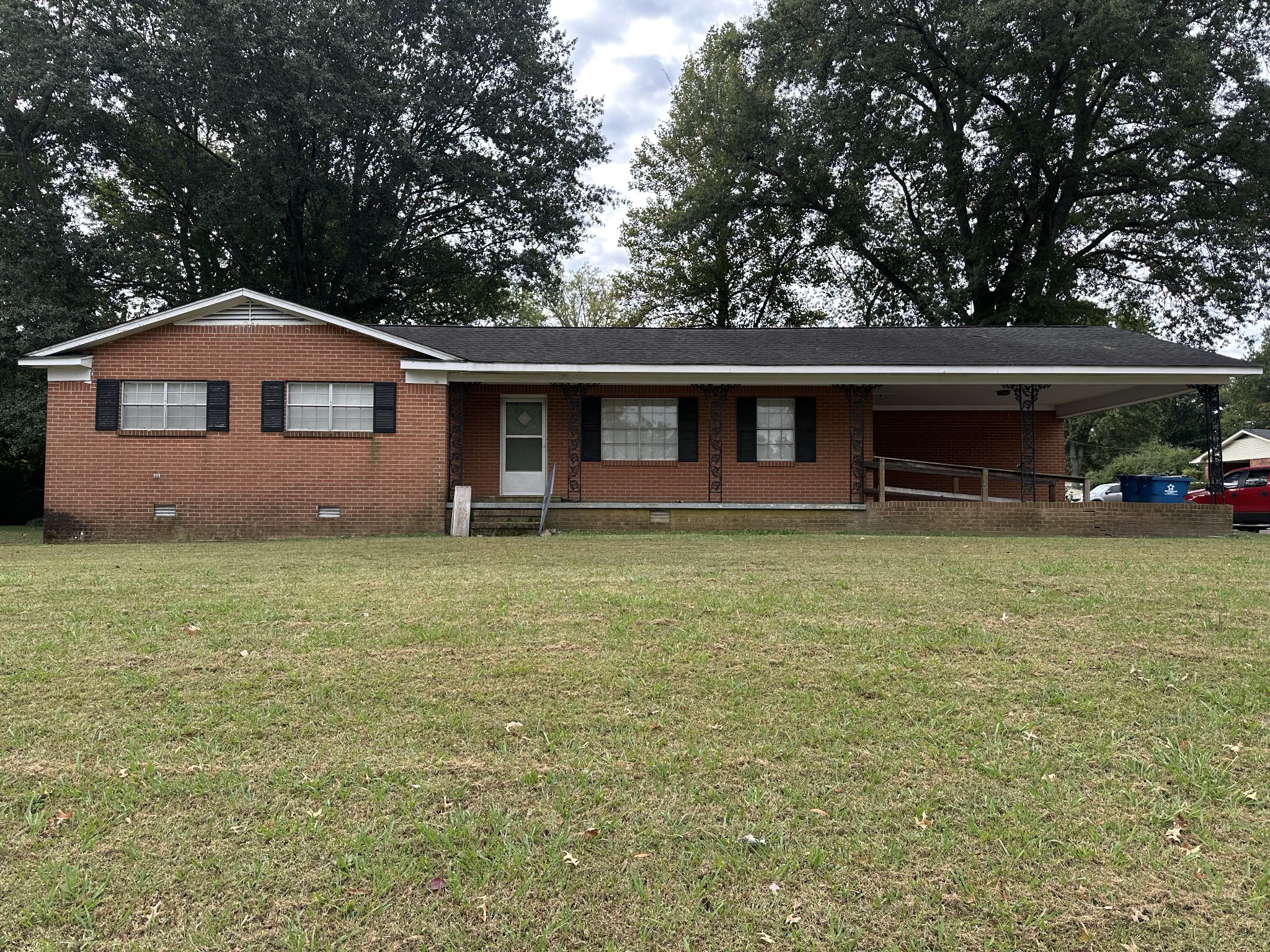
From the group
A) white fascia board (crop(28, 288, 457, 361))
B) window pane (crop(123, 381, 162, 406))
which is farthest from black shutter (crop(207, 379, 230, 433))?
white fascia board (crop(28, 288, 457, 361))

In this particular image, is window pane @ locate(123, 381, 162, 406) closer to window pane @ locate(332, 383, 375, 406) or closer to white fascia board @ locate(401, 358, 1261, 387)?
window pane @ locate(332, 383, 375, 406)

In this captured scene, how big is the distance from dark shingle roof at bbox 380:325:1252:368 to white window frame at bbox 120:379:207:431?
3585mm

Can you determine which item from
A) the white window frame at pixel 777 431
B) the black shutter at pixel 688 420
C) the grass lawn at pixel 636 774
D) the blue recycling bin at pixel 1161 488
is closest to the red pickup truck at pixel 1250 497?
the blue recycling bin at pixel 1161 488

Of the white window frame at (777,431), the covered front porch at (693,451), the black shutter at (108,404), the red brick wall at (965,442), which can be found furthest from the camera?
the red brick wall at (965,442)

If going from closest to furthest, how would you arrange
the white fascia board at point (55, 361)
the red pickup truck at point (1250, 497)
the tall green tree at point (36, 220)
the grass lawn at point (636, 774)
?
the grass lawn at point (636, 774)
the white fascia board at point (55, 361)
the tall green tree at point (36, 220)
the red pickup truck at point (1250, 497)

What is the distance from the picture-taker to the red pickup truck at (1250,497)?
19.3 m

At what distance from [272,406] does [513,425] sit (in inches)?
172

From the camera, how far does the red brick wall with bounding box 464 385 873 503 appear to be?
599 inches

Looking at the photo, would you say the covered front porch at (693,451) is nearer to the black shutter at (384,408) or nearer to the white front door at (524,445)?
the white front door at (524,445)

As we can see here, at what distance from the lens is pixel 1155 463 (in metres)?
45.8

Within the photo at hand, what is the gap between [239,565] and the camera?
8875 millimetres

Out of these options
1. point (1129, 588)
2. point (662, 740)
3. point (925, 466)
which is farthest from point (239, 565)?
point (925, 466)

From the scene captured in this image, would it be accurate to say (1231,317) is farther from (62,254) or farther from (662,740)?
(62,254)

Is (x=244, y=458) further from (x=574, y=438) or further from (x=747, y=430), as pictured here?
(x=747, y=430)
